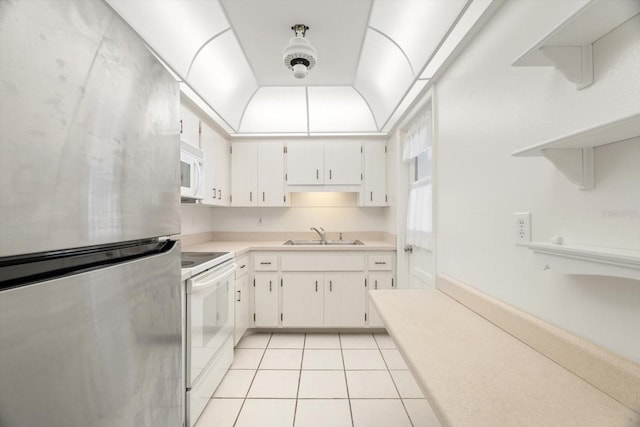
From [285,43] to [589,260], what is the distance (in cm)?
230

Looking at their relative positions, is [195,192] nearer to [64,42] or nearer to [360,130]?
[64,42]

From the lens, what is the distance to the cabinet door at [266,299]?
2943 mm

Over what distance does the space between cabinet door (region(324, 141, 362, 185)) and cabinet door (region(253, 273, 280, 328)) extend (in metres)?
1.29

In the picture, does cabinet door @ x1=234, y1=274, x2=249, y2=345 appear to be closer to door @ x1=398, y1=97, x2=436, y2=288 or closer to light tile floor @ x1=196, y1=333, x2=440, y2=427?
light tile floor @ x1=196, y1=333, x2=440, y2=427

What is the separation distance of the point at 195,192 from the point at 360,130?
1.96 m

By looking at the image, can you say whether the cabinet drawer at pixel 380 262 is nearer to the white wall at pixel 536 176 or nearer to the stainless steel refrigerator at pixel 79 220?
the white wall at pixel 536 176

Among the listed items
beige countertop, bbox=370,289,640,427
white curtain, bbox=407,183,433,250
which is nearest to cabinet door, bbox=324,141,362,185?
white curtain, bbox=407,183,433,250

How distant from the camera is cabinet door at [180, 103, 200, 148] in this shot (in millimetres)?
2158

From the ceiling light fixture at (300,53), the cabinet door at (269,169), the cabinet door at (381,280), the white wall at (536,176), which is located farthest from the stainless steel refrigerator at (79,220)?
the cabinet door at (269,169)

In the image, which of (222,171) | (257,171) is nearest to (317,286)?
(257,171)

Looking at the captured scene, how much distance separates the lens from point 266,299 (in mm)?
2959

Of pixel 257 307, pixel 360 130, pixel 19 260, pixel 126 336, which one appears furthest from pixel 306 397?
pixel 360 130

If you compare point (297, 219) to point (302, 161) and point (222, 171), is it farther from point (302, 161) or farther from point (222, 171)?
point (222, 171)

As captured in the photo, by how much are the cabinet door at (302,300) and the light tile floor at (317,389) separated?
23 centimetres
